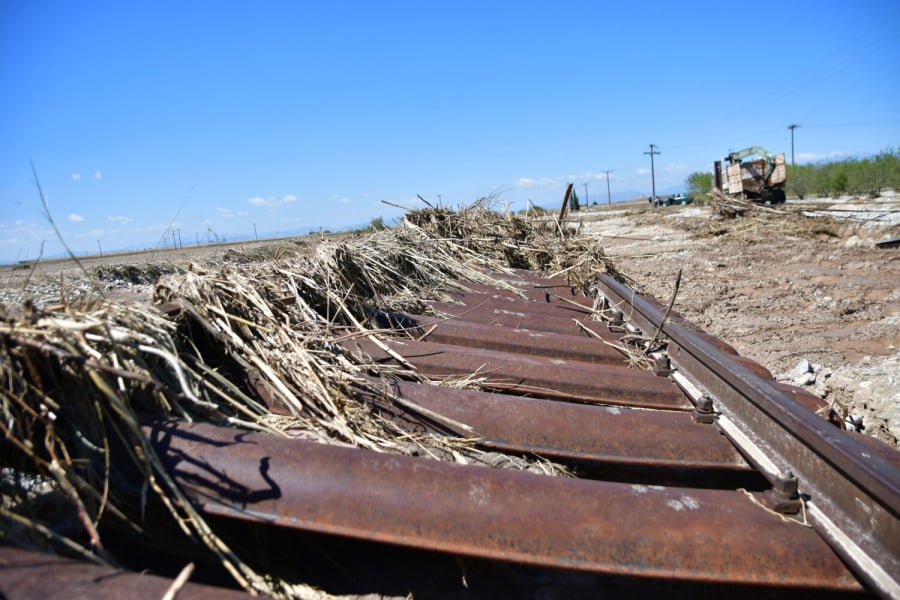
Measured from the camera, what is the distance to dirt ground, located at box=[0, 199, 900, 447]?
3.88m

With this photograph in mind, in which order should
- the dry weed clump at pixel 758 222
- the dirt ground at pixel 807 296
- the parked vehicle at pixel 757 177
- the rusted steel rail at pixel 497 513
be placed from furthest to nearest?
the parked vehicle at pixel 757 177
the dry weed clump at pixel 758 222
the dirt ground at pixel 807 296
the rusted steel rail at pixel 497 513

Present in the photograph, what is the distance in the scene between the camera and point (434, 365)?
2242mm

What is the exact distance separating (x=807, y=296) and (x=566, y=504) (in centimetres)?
818

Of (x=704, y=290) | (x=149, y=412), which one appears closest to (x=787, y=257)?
(x=704, y=290)

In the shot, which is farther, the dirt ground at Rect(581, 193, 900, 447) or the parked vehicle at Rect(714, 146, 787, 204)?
the parked vehicle at Rect(714, 146, 787, 204)

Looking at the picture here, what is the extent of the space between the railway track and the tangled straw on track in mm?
81

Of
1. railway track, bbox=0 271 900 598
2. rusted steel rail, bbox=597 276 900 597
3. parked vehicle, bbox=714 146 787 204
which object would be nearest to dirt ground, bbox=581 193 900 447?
rusted steel rail, bbox=597 276 900 597

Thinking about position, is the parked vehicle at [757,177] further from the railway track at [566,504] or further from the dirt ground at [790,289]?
the railway track at [566,504]

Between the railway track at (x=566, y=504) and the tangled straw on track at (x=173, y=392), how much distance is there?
0.08 m

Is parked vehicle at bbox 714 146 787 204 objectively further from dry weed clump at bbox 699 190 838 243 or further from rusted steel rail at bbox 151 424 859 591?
rusted steel rail at bbox 151 424 859 591

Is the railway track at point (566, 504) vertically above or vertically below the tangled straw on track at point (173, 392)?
below

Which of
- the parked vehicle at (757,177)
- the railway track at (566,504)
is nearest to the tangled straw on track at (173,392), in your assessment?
the railway track at (566,504)

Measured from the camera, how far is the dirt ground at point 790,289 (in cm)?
388

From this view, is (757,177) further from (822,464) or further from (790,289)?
(822,464)
